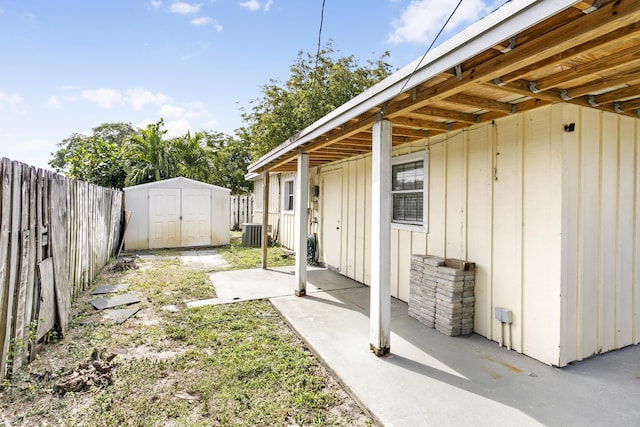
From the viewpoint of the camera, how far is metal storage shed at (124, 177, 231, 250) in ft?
32.0

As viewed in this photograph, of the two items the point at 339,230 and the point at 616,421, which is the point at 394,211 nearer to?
the point at 339,230

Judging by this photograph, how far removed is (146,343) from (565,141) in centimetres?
453

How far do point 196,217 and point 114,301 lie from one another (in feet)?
19.3

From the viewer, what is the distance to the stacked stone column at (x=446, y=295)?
11.4ft

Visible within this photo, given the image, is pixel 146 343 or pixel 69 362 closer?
pixel 69 362

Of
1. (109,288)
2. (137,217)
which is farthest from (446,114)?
(137,217)

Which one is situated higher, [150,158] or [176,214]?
[150,158]

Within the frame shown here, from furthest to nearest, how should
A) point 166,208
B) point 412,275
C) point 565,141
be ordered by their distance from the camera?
point 166,208, point 412,275, point 565,141

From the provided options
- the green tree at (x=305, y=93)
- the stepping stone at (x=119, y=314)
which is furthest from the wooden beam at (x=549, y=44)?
the green tree at (x=305, y=93)

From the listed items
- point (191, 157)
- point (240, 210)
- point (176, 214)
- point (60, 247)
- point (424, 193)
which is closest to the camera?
point (60, 247)

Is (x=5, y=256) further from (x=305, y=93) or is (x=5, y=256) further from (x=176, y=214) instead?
(x=305, y=93)

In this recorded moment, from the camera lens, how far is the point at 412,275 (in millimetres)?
4074

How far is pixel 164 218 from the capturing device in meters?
10.0

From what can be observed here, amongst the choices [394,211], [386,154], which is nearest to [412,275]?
[394,211]
